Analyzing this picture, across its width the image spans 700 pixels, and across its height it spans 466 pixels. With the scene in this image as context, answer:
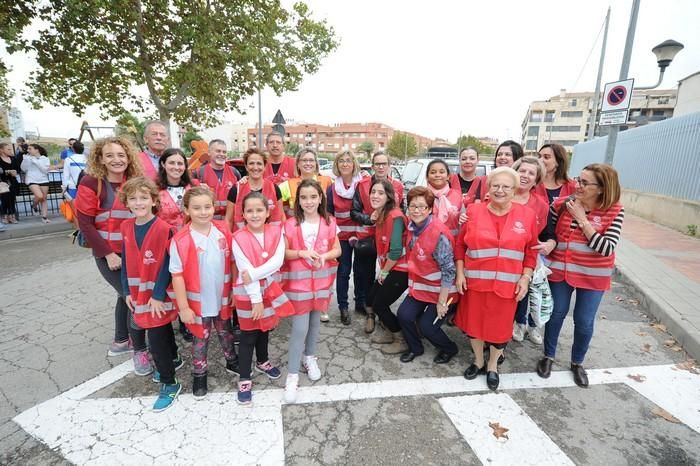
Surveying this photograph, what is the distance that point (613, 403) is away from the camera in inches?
108

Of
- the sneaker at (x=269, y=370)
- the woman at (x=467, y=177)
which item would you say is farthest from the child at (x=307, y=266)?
the woman at (x=467, y=177)

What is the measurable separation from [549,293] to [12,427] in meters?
4.22

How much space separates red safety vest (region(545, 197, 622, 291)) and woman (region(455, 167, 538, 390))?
16.0 inches

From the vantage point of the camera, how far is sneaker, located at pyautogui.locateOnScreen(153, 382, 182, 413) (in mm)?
2562

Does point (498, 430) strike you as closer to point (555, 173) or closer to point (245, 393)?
point (245, 393)

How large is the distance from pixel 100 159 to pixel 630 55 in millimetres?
9799

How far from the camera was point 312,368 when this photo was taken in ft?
9.84

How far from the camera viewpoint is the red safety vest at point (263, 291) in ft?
8.48

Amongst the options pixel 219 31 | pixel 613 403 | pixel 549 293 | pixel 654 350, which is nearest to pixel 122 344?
pixel 549 293

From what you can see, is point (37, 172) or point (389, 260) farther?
point (37, 172)

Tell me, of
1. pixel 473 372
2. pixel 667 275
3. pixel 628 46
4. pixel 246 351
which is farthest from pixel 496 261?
pixel 628 46

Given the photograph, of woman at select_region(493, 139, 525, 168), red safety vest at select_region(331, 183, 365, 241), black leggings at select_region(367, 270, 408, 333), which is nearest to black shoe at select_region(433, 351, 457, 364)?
black leggings at select_region(367, 270, 408, 333)

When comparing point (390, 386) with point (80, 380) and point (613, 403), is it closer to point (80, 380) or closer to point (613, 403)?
point (613, 403)

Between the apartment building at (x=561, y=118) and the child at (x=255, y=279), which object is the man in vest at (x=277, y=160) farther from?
the apartment building at (x=561, y=118)
